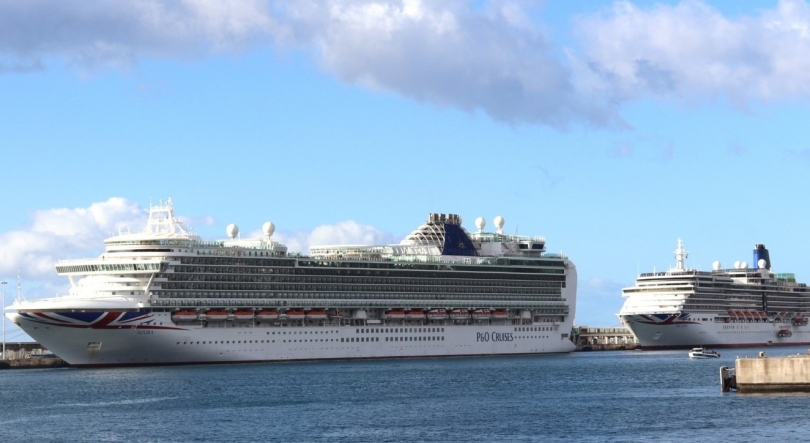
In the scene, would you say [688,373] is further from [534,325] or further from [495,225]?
[495,225]

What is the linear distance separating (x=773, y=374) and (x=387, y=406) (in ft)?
59.6

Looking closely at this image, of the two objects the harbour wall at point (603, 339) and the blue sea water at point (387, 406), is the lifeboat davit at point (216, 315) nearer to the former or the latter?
the blue sea water at point (387, 406)

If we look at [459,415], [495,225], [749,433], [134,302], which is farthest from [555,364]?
[749,433]

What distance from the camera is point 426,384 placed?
247 ft

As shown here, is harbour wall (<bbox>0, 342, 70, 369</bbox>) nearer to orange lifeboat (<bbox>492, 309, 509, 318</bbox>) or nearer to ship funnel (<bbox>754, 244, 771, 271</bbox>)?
orange lifeboat (<bbox>492, 309, 509, 318</bbox>)

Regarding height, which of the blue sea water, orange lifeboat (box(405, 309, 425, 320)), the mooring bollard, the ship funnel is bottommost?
the blue sea water

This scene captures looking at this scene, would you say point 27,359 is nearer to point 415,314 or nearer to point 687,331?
point 415,314

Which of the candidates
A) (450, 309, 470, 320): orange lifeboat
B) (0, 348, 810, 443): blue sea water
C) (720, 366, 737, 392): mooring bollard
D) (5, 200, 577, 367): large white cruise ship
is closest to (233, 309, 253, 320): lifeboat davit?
(5, 200, 577, 367): large white cruise ship

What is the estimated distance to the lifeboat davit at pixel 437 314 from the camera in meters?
107

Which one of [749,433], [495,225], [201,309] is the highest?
[495,225]

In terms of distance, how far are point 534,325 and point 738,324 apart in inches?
1360

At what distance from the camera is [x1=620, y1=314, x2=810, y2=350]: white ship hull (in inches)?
5156

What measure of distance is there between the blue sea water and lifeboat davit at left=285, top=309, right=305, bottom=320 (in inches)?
263

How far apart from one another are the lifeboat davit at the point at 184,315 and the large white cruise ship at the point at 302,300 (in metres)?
0.09
